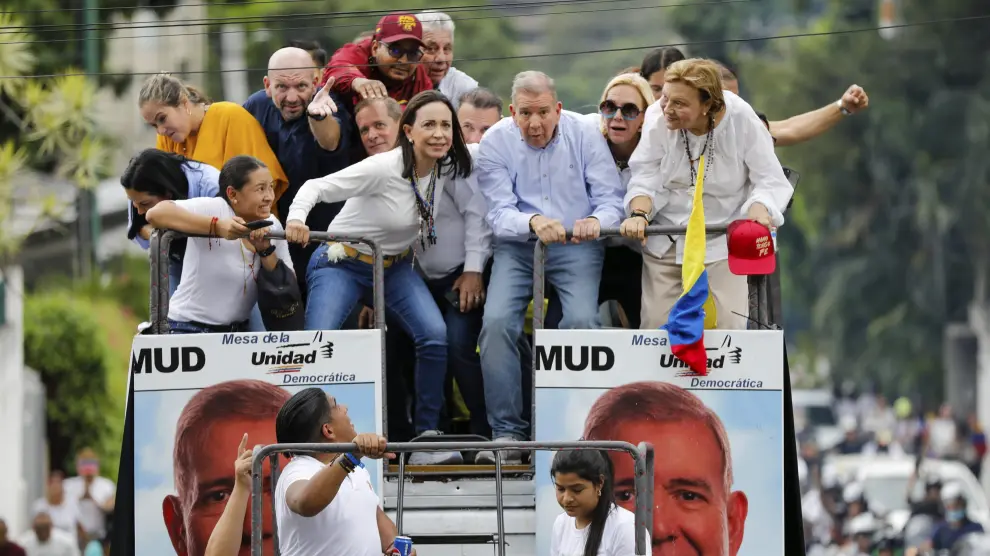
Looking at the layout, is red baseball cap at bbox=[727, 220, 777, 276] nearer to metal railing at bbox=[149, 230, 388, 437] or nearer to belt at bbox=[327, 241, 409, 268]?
metal railing at bbox=[149, 230, 388, 437]

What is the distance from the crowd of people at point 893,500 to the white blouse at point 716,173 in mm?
11241

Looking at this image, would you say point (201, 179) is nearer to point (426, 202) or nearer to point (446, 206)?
point (426, 202)

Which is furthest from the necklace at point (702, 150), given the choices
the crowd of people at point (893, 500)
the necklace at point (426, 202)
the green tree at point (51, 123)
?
the green tree at point (51, 123)

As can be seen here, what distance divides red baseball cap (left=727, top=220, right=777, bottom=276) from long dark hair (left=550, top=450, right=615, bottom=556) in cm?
152

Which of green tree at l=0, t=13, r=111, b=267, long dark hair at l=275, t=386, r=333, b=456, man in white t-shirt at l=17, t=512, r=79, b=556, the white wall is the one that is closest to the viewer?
long dark hair at l=275, t=386, r=333, b=456

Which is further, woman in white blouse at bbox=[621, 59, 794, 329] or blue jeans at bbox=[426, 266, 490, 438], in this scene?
blue jeans at bbox=[426, 266, 490, 438]

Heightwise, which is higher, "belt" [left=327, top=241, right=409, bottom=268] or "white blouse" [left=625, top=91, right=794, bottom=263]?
"white blouse" [left=625, top=91, right=794, bottom=263]

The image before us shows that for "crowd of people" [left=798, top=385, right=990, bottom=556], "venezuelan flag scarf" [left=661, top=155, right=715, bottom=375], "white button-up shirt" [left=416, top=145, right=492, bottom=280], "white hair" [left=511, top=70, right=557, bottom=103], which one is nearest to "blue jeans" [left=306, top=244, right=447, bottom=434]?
"white button-up shirt" [left=416, top=145, right=492, bottom=280]

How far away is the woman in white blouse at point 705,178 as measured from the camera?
915 centimetres

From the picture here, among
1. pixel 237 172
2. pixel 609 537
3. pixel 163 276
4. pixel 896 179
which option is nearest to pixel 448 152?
pixel 237 172

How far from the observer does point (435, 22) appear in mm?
11359

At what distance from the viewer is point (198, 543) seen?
8797 millimetres

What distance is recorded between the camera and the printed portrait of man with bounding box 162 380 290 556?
8.82 m

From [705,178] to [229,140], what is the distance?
2639 mm
